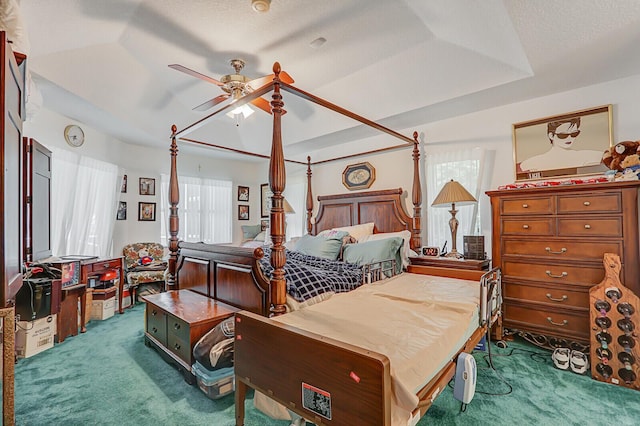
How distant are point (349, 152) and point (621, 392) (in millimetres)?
3811

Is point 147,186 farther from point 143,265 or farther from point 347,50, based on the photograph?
point 347,50

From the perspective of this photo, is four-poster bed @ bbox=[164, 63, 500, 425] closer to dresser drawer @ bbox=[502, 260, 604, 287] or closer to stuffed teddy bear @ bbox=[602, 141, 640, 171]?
dresser drawer @ bbox=[502, 260, 604, 287]

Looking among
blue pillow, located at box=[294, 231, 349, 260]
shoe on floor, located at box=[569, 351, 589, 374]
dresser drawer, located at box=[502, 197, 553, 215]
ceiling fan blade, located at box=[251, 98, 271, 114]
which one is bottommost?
shoe on floor, located at box=[569, 351, 589, 374]

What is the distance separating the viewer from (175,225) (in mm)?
3184

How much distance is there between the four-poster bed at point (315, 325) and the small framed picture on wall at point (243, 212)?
124 inches

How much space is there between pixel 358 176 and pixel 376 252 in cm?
174

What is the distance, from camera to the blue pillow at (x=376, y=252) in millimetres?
2951

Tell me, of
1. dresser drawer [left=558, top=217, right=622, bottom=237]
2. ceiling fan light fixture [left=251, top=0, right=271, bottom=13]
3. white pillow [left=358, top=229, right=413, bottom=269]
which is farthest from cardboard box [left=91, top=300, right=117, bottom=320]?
dresser drawer [left=558, top=217, right=622, bottom=237]

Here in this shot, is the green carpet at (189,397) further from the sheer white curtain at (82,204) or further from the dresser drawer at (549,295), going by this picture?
the sheer white curtain at (82,204)

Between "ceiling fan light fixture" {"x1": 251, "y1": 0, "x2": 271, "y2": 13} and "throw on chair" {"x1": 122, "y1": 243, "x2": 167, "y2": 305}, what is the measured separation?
12.8ft

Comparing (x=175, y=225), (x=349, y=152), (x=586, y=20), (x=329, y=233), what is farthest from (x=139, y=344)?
(x=586, y=20)

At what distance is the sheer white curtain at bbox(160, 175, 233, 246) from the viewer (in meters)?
5.36

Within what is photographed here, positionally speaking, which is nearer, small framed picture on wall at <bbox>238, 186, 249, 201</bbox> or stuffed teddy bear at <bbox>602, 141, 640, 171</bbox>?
stuffed teddy bear at <bbox>602, 141, 640, 171</bbox>

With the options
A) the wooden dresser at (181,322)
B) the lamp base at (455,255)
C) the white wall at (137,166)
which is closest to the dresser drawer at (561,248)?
the lamp base at (455,255)
